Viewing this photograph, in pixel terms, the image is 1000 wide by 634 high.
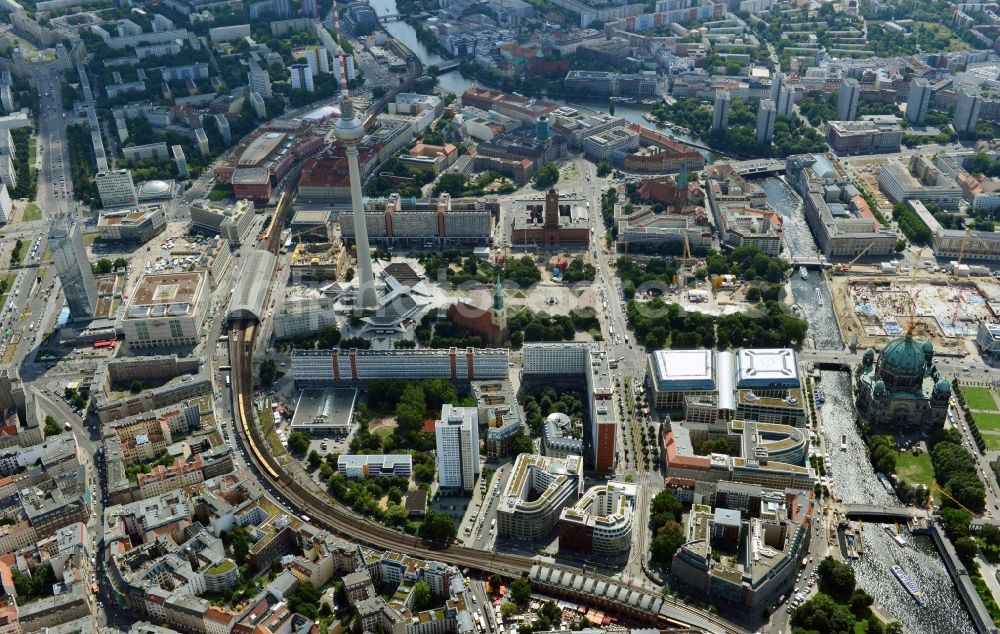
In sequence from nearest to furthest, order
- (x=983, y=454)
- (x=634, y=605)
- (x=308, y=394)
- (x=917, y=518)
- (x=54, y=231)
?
(x=634, y=605) < (x=917, y=518) < (x=983, y=454) < (x=308, y=394) < (x=54, y=231)

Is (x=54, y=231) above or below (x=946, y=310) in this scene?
above

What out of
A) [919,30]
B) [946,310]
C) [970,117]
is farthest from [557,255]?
[919,30]

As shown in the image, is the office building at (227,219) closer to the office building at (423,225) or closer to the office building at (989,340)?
the office building at (423,225)

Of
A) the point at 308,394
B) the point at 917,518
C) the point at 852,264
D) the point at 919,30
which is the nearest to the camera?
the point at 917,518

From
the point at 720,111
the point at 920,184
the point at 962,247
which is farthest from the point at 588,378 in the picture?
the point at 720,111

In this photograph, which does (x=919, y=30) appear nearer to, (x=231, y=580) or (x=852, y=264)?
(x=852, y=264)

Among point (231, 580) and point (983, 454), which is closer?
point (231, 580)
